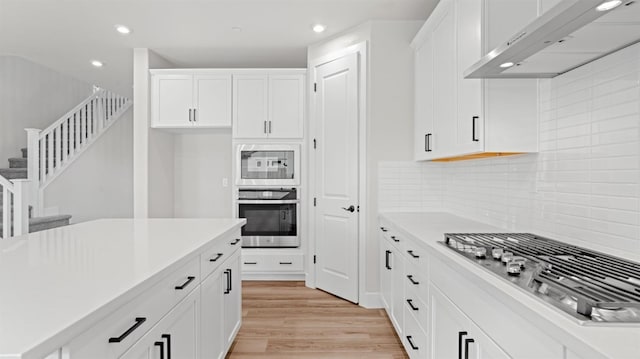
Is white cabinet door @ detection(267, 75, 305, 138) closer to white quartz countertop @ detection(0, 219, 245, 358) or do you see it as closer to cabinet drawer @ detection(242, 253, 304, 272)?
cabinet drawer @ detection(242, 253, 304, 272)

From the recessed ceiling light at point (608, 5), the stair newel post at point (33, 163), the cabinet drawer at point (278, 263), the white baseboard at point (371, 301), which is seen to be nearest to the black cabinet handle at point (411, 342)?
the white baseboard at point (371, 301)

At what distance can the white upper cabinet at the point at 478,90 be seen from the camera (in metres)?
1.92

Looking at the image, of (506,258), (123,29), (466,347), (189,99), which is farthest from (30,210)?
(506,258)

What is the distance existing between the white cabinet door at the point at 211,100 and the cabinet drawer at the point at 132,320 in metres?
3.01

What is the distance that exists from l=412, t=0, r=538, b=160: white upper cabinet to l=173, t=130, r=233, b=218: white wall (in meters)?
3.19

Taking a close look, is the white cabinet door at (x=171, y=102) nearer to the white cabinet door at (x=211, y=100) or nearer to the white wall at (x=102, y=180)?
the white cabinet door at (x=211, y=100)

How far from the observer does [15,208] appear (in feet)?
14.7

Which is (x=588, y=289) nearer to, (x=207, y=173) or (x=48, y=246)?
(x=48, y=246)

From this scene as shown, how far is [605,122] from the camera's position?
1.61 metres

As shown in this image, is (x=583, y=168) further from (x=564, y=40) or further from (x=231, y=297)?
(x=231, y=297)

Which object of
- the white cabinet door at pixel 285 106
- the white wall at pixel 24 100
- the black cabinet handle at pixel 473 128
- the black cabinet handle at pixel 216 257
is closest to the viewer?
the black cabinet handle at pixel 216 257

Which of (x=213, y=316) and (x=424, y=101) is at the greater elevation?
(x=424, y=101)

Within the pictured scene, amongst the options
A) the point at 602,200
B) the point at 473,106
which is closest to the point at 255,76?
the point at 473,106

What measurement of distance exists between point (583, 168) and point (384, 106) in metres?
1.97
